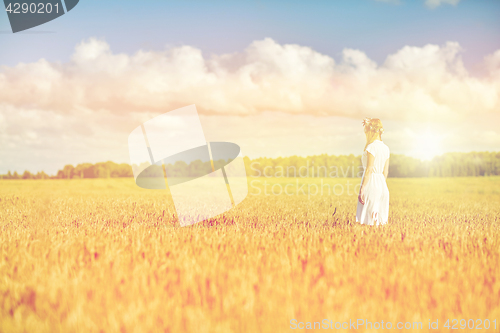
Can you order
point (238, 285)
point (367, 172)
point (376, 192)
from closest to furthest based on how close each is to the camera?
point (238, 285), point (367, 172), point (376, 192)

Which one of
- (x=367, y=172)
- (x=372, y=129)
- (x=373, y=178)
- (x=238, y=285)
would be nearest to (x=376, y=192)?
(x=373, y=178)

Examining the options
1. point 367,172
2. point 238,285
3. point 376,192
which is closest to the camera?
point 238,285

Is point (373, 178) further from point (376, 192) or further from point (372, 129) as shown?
point (372, 129)

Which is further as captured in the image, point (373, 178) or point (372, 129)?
point (373, 178)

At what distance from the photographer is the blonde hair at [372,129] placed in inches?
241

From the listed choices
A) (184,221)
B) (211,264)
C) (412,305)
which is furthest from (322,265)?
(184,221)

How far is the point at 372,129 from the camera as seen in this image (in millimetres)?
6156

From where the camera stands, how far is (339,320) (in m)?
2.31

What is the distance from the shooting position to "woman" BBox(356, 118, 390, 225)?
6090mm

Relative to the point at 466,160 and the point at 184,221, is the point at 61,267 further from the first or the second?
the point at 466,160

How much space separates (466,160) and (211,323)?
51.5m

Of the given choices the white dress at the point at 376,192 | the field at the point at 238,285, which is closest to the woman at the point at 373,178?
the white dress at the point at 376,192

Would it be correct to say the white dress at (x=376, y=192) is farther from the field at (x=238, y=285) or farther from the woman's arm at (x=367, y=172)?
the field at (x=238, y=285)

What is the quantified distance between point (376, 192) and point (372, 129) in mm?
1214
